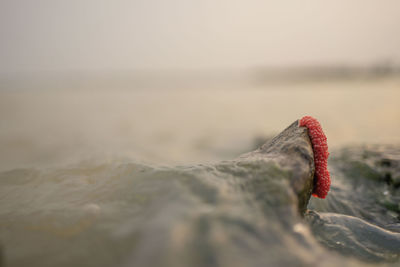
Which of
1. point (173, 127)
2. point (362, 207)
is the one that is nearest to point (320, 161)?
point (362, 207)

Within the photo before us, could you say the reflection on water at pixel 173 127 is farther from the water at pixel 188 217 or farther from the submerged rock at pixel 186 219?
the submerged rock at pixel 186 219

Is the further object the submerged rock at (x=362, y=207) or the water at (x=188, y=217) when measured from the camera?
the submerged rock at (x=362, y=207)

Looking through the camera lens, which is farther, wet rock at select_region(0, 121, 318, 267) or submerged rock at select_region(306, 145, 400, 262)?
submerged rock at select_region(306, 145, 400, 262)

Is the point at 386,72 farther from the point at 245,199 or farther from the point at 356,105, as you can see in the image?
the point at 245,199

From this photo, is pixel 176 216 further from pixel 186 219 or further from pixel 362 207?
pixel 362 207

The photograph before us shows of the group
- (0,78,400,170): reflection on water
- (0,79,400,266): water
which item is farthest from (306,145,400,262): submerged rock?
(0,78,400,170): reflection on water

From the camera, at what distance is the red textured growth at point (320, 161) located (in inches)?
81.4

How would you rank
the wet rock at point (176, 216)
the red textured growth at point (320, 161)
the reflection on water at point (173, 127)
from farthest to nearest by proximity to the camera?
the reflection on water at point (173, 127)
the red textured growth at point (320, 161)
the wet rock at point (176, 216)

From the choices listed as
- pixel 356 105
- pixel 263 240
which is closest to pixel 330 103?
pixel 356 105

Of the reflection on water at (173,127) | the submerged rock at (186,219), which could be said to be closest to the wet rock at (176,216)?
the submerged rock at (186,219)

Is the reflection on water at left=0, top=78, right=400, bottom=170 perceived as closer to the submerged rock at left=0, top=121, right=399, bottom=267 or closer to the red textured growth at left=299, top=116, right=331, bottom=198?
the submerged rock at left=0, top=121, right=399, bottom=267

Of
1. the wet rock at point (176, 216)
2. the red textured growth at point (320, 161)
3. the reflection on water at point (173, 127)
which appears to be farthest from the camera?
the reflection on water at point (173, 127)

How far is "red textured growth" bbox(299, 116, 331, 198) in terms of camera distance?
2.07 metres

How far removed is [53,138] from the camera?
257 inches
